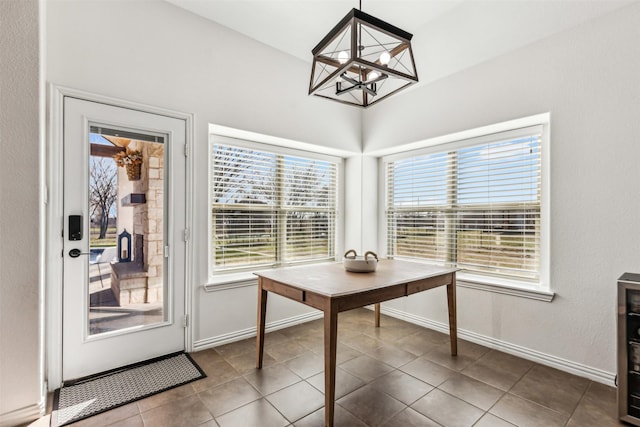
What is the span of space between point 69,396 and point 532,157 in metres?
4.13

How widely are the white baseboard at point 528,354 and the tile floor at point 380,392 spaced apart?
0.06 meters

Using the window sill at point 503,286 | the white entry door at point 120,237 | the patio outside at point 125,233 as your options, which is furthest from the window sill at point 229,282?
the window sill at point 503,286

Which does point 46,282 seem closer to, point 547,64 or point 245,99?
point 245,99

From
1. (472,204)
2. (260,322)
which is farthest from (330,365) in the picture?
(472,204)

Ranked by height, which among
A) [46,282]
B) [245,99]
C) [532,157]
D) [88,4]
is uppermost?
[88,4]

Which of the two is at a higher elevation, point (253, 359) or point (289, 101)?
point (289, 101)

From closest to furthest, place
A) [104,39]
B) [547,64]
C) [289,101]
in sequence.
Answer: [104,39] < [547,64] < [289,101]

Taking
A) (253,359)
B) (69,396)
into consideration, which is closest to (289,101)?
(253,359)

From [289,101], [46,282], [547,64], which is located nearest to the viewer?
[46,282]

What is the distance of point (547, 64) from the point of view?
8.39 ft

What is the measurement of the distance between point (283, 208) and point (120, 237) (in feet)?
5.71

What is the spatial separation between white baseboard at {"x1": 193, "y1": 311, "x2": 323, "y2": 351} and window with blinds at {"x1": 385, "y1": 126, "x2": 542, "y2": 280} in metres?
1.43

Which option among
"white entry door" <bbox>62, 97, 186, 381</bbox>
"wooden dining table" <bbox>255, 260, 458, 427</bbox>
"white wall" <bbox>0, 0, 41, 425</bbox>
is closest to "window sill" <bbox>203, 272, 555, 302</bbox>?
"white entry door" <bbox>62, 97, 186, 381</bbox>

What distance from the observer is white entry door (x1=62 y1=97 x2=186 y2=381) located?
2287 millimetres
